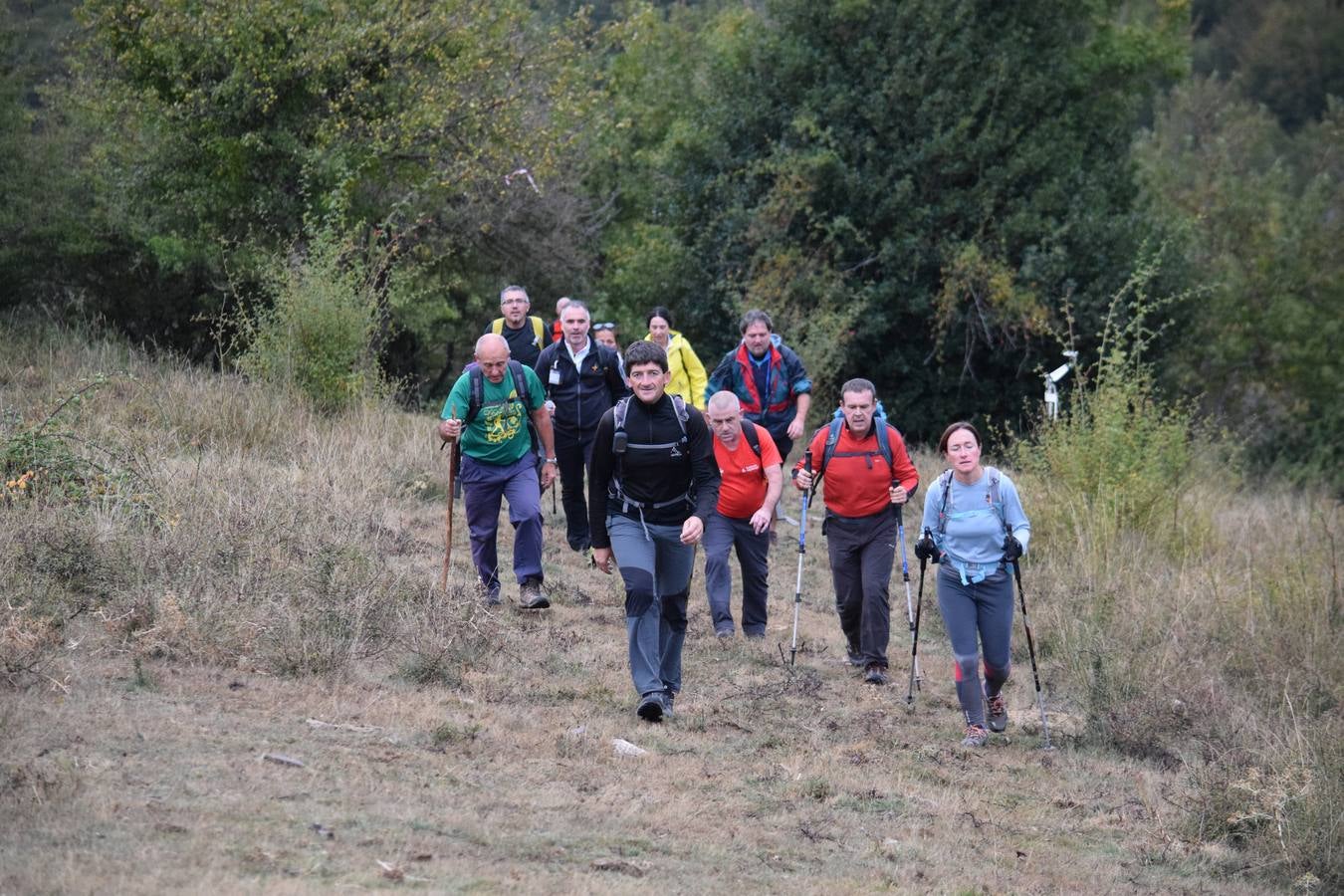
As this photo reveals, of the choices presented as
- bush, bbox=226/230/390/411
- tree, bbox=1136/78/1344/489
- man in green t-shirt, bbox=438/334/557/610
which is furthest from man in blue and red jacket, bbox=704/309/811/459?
tree, bbox=1136/78/1344/489

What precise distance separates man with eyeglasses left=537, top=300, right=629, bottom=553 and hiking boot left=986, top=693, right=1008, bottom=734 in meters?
3.74

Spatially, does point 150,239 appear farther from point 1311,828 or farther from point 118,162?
point 1311,828

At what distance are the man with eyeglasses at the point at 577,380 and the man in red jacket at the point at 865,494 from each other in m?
2.38

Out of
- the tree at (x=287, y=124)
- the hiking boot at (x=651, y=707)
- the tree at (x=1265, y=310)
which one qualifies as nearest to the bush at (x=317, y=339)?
the tree at (x=287, y=124)

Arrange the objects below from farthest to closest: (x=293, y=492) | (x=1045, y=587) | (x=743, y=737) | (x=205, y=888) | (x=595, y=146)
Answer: (x=595, y=146) < (x=1045, y=587) < (x=293, y=492) < (x=743, y=737) < (x=205, y=888)

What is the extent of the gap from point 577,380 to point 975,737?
452 cm

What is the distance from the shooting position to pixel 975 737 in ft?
29.8

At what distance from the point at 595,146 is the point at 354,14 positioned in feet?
30.0

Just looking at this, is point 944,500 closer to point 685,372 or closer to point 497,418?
point 497,418

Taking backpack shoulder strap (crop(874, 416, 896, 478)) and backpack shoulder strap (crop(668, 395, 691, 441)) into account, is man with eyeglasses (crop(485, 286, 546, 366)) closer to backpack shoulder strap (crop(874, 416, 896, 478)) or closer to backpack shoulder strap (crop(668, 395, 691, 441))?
backpack shoulder strap (crop(874, 416, 896, 478))

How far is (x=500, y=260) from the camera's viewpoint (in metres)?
24.6

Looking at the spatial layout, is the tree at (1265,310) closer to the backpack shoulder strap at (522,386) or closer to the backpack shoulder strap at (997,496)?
the backpack shoulder strap at (522,386)

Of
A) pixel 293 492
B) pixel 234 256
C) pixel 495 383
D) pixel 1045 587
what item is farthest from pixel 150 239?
pixel 1045 587

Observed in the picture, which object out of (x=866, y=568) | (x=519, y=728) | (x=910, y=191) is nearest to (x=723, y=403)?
(x=866, y=568)
